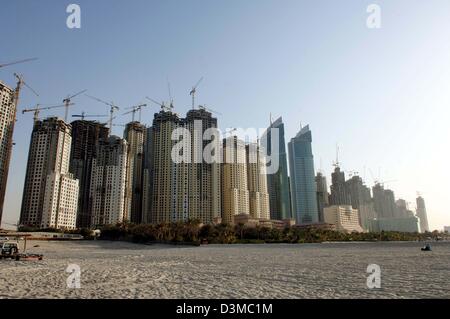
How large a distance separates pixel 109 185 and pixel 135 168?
77.0 feet

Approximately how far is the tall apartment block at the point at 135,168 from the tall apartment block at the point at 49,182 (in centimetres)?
2702

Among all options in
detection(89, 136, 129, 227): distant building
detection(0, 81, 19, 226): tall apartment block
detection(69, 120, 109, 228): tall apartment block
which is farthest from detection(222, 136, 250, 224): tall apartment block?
detection(0, 81, 19, 226): tall apartment block

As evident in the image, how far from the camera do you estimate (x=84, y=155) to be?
178 metres

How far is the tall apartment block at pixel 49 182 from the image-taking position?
433 ft

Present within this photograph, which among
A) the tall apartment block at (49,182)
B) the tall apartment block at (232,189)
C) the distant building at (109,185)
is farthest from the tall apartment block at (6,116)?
the tall apartment block at (232,189)

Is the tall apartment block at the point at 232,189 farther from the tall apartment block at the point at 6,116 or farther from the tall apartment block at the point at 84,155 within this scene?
the tall apartment block at the point at 6,116

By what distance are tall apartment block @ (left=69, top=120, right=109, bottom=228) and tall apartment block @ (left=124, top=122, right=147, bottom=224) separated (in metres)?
16.4

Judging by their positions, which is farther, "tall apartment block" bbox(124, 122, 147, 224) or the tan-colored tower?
"tall apartment block" bbox(124, 122, 147, 224)

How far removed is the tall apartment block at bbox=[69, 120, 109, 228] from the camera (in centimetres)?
16350

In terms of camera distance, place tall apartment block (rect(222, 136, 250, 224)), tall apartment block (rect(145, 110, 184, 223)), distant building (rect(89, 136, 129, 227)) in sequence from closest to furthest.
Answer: tall apartment block (rect(145, 110, 184, 223)) < distant building (rect(89, 136, 129, 227)) < tall apartment block (rect(222, 136, 250, 224))

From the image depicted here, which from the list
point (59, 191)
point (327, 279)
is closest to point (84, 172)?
point (59, 191)

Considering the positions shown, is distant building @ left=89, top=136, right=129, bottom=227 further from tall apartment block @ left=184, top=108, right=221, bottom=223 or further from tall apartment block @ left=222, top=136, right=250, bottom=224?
tall apartment block @ left=222, top=136, right=250, bottom=224

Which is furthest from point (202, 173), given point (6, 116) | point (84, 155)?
point (6, 116)
